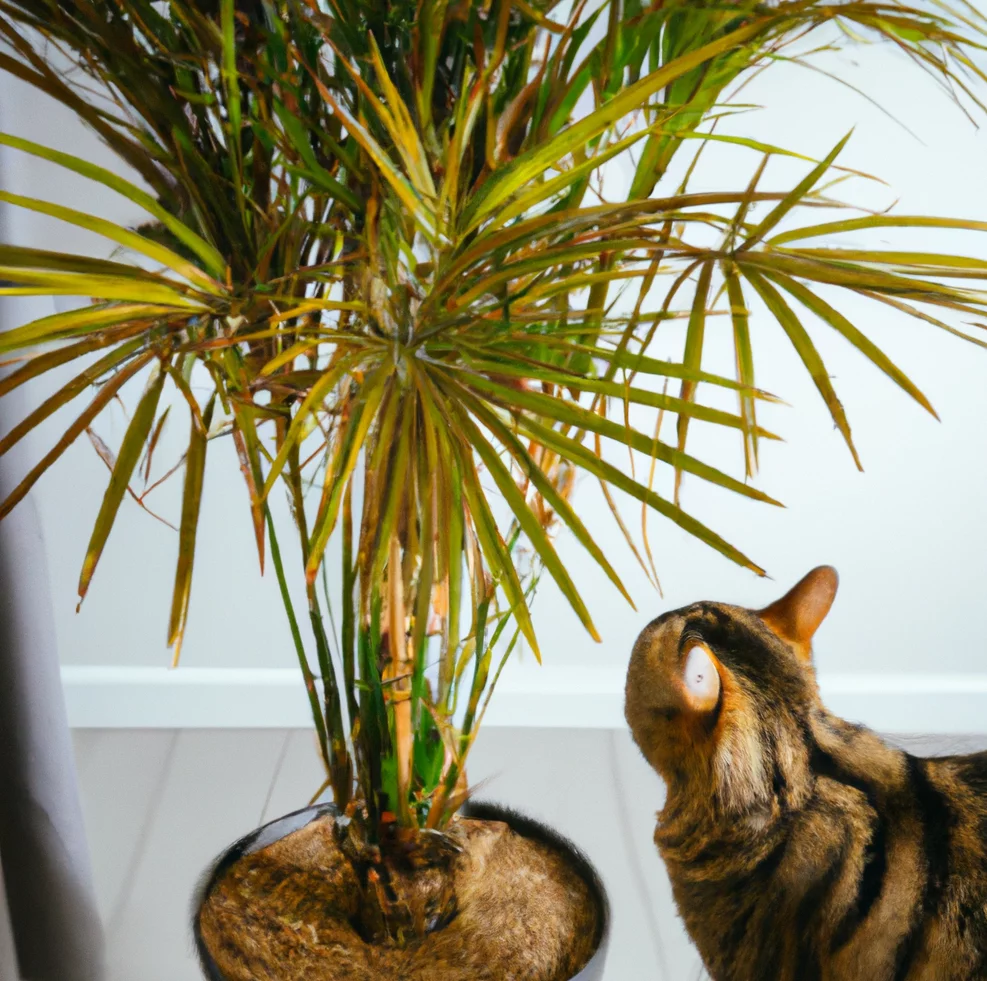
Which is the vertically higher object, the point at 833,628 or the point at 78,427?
the point at 78,427

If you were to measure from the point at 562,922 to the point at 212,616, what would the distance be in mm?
846

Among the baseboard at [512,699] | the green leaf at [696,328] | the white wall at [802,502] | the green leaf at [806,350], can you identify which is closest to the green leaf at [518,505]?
the green leaf at [696,328]

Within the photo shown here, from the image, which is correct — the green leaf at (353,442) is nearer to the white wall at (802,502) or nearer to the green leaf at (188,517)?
the green leaf at (188,517)

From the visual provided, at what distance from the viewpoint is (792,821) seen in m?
0.62

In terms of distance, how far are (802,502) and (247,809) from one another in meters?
0.98

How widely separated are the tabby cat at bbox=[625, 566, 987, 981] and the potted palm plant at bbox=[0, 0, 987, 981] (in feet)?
0.31

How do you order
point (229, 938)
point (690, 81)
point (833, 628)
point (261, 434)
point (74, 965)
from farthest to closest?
point (833, 628) < point (261, 434) < point (74, 965) < point (229, 938) < point (690, 81)

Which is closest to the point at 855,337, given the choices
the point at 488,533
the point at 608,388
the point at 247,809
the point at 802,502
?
the point at 608,388

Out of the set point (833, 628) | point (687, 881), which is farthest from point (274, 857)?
point (833, 628)

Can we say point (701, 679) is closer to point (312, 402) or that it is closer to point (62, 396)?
point (312, 402)

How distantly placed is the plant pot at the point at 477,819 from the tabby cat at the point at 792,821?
190mm

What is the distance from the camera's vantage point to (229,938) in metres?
0.85

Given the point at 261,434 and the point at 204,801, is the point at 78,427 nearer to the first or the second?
the point at 261,434

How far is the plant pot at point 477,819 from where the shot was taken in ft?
2.69
